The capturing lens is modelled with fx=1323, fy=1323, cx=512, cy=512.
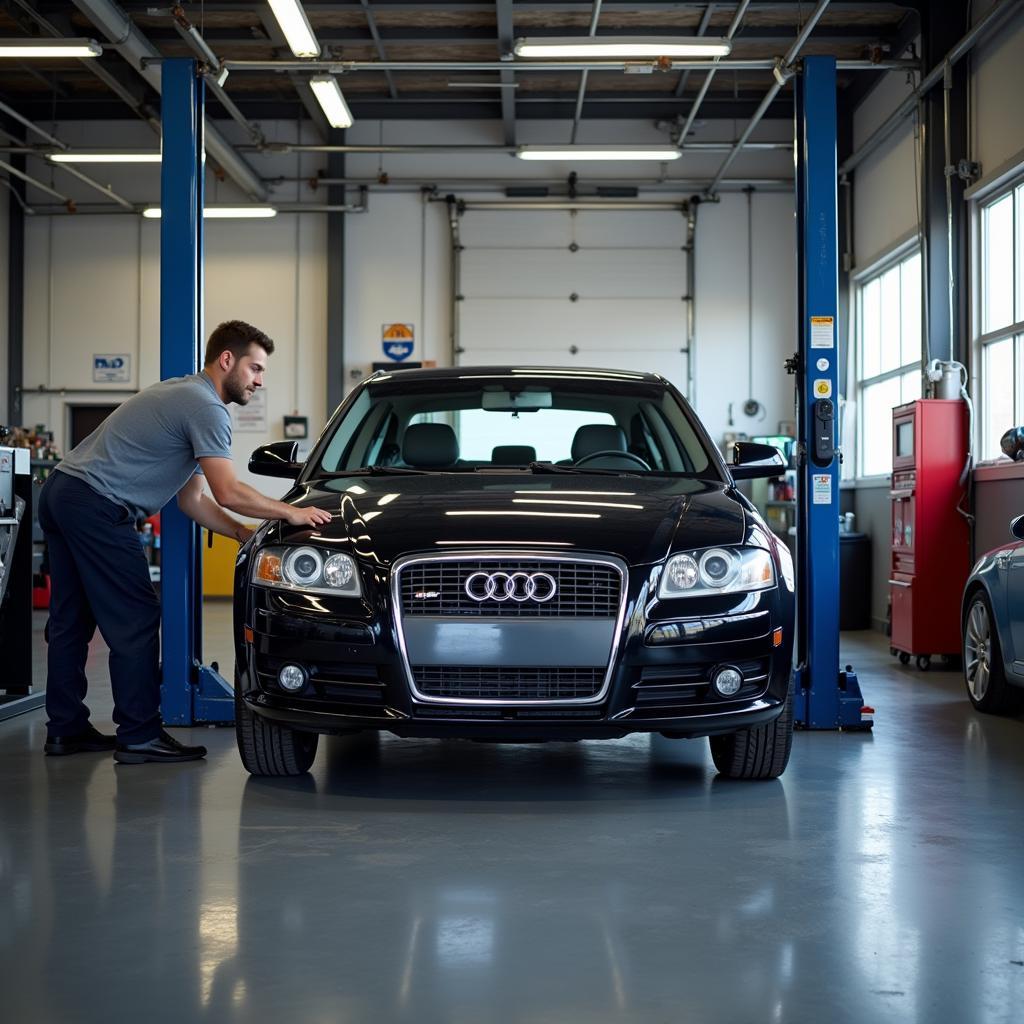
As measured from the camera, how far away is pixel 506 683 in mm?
3795

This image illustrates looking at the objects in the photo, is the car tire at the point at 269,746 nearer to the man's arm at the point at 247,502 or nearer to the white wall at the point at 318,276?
the man's arm at the point at 247,502

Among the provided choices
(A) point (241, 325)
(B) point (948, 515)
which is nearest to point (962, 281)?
(B) point (948, 515)

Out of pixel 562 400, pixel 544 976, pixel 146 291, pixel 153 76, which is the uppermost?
pixel 153 76

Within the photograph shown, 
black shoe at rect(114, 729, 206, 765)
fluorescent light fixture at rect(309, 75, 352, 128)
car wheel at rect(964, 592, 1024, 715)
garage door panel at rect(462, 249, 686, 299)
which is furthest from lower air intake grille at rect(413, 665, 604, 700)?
garage door panel at rect(462, 249, 686, 299)

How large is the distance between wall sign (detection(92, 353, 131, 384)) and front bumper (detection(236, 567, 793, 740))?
1296cm

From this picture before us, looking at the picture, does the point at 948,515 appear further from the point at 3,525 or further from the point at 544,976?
the point at 544,976

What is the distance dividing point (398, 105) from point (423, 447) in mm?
11773

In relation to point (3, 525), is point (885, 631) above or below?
below

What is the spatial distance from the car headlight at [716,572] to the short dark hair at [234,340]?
6.07ft

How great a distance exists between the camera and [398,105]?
1562cm

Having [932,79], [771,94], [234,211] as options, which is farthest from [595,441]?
[234,211]

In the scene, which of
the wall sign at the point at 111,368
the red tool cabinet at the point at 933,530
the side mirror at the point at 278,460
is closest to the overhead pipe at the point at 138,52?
the wall sign at the point at 111,368

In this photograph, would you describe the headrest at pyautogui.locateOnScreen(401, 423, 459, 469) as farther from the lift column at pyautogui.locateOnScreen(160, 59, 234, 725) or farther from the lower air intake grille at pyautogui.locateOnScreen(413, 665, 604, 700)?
the lift column at pyautogui.locateOnScreen(160, 59, 234, 725)

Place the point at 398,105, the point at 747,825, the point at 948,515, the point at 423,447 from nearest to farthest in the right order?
the point at 747,825 < the point at 423,447 < the point at 948,515 < the point at 398,105
